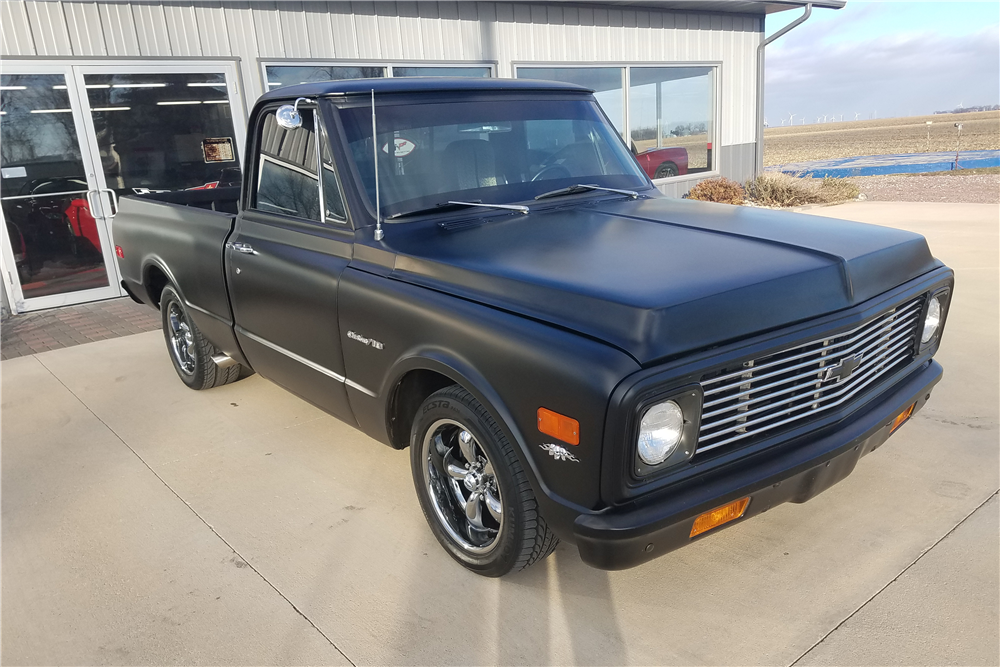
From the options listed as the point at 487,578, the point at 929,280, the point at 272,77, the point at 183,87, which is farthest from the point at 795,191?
the point at 487,578

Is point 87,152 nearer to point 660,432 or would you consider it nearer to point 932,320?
point 660,432

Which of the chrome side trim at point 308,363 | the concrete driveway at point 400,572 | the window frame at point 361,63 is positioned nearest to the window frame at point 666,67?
the window frame at point 361,63

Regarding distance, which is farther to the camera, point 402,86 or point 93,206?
point 93,206

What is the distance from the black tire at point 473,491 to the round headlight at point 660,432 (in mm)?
481

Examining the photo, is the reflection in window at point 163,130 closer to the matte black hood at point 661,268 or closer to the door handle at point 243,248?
the door handle at point 243,248

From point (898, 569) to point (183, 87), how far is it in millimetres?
8318

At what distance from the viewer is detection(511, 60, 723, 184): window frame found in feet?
36.6

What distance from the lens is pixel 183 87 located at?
8.15 m

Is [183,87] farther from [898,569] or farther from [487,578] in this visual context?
[898,569]

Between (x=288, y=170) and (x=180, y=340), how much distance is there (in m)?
2.27

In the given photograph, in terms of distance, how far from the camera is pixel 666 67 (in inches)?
500

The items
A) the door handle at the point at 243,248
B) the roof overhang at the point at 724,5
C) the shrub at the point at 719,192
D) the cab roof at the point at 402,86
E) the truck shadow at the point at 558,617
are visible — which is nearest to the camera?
the truck shadow at the point at 558,617

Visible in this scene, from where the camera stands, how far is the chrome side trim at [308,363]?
3143 mm

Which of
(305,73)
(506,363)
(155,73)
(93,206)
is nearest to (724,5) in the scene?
(305,73)
